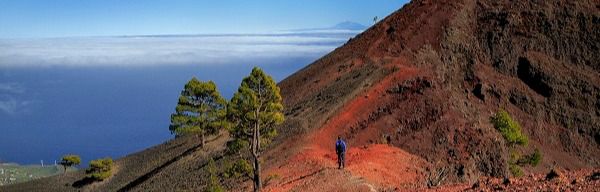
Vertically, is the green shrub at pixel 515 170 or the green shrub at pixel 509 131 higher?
the green shrub at pixel 509 131

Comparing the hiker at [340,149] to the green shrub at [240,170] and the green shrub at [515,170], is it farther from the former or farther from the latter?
the green shrub at [515,170]

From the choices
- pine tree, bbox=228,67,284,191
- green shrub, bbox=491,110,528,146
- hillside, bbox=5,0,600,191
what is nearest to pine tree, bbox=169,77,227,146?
hillside, bbox=5,0,600,191

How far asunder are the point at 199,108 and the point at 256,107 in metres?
Result: 39.3

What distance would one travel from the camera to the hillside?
4862 centimetres

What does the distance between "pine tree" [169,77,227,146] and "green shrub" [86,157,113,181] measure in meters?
13.9

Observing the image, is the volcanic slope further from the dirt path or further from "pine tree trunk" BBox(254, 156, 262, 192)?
"pine tree trunk" BBox(254, 156, 262, 192)

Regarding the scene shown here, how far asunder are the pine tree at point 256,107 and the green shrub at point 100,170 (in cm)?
4880

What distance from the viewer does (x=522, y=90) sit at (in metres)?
69.7

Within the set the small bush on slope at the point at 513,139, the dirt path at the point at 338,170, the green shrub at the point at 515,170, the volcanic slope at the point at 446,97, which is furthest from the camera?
the small bush on slope at the point at 513,139

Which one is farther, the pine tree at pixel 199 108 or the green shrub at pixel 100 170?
the green shrub at pixel 100 170

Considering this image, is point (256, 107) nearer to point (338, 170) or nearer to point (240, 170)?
point (240, 170)

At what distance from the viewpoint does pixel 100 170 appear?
86000 mm

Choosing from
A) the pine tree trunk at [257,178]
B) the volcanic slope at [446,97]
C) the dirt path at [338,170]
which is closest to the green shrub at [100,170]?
the volcanic slope at [446,97]

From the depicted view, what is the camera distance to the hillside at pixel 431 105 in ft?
160
